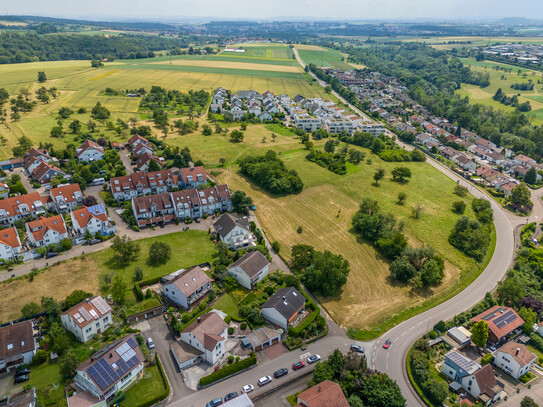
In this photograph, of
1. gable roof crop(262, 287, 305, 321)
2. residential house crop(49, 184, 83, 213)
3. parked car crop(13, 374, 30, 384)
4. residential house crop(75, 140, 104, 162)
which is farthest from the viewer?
residential house crop(75, 140, 104, 162)

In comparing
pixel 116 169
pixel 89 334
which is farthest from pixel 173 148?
pixel 89 334

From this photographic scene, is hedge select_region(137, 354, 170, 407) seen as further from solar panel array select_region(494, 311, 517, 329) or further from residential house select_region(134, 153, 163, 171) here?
residential house select_region(134, 153, 163, 171)

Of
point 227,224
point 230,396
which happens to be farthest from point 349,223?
point 230,396

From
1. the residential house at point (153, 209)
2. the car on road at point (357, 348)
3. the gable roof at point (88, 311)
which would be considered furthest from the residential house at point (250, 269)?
the residential house at point (153, 209)

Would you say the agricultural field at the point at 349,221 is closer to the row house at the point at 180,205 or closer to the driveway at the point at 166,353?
the row house at the point at 180,205

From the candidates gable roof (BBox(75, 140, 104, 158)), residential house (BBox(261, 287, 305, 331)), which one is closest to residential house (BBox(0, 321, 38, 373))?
residential house (BBox(261, 287, 305, 331))

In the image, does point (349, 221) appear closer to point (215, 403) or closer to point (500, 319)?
point (500, 319)
